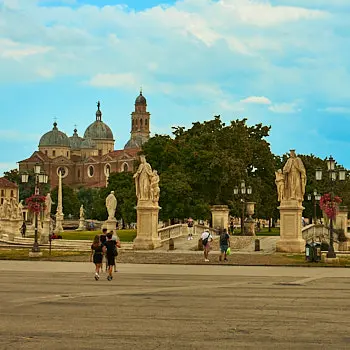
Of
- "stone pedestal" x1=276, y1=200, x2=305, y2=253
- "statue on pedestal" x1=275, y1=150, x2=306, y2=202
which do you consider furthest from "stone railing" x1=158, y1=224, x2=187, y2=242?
"statue on pedestal" x1=275, y1=150, x2=306, y2=202

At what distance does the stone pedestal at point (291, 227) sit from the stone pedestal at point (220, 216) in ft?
47.3

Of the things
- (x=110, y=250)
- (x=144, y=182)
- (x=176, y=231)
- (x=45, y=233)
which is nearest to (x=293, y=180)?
(x=144, y=182)

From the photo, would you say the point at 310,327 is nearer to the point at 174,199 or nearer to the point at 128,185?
the point at 174,199

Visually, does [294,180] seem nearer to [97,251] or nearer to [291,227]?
[291,227]

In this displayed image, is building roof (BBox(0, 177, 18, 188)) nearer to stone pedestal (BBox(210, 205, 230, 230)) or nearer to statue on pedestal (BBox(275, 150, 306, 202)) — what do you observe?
stone pedestal (BBox(210, 205, 230, 230))

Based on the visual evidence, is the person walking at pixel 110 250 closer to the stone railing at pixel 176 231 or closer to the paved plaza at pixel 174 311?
the paved plaza at pixel 174 311

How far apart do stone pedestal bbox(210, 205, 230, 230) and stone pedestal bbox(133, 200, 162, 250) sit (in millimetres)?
12358

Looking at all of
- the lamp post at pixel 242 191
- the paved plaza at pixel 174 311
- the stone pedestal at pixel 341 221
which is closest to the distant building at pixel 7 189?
the lamp post at pixel 242 191

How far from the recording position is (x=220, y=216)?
57938 millimetres

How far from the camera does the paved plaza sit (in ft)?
41.8

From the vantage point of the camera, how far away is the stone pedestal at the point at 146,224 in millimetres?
45344

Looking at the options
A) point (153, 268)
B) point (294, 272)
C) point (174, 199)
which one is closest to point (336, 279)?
point (294, 272)

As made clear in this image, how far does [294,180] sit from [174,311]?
2752 cm

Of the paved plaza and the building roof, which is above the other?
the building roof
